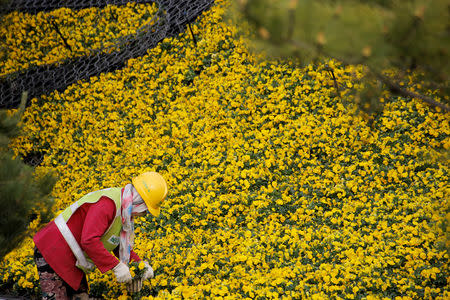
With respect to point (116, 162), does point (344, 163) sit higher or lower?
higher

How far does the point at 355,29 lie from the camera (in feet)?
6.76

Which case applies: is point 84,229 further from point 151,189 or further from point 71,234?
point 151,189

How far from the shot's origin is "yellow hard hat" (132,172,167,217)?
3330 mm

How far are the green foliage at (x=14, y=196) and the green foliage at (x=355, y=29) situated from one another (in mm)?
2040

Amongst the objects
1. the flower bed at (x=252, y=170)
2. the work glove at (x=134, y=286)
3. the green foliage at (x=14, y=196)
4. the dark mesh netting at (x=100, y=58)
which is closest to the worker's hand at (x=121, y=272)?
the work glove at (x=134, y=286)

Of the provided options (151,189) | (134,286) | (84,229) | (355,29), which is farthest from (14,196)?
(355,29)

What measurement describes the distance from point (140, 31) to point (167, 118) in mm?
2781

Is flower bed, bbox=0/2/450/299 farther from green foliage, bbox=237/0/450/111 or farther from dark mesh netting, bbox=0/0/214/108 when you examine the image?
green foliage, bbox=237/0/450/111

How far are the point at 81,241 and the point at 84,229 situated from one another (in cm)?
9

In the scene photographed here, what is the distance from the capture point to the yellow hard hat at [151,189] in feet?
10.9

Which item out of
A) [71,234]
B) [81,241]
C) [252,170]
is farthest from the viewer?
[252,170]

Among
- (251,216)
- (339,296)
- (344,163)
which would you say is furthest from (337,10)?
(344,163)

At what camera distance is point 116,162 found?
6.71m

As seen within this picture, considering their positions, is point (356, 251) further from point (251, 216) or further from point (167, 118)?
point (167, 118)
